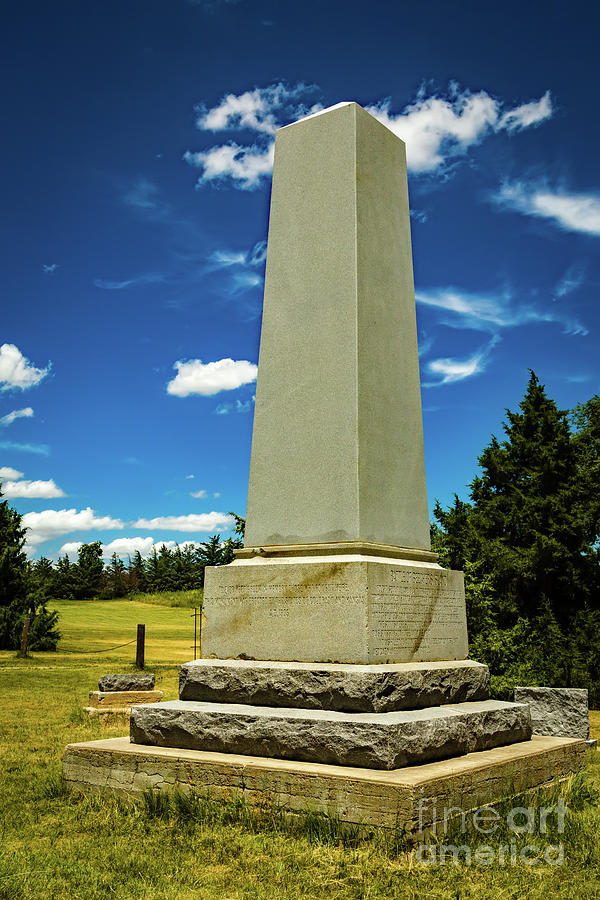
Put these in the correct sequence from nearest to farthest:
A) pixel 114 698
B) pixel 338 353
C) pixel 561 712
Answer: pixel 338 353
pixel 561 712
pixel 114 698

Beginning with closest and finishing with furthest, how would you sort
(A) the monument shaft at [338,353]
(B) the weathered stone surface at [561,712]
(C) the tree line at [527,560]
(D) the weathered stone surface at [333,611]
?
1. (D) the weathered stone surface at [333,611]
2. (A) the monument shaft at [338,353]
3. (B) the weathered stone surface at [561,712]
4. (C) the tree line at [527,560]

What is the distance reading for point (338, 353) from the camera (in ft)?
19.8

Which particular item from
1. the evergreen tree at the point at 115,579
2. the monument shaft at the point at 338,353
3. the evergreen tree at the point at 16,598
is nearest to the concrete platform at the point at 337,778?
the monument shaft at the point at 338,353

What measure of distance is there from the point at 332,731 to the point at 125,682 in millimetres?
8582

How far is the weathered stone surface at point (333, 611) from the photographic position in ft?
17.1

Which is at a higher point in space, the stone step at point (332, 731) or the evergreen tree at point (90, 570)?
the evergreen tree at point (90, 570)

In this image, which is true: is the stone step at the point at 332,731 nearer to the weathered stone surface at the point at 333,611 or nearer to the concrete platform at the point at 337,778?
the concrete platform at the point at 337,778

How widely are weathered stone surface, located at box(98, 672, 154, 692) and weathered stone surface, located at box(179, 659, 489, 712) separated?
6944 millimetres

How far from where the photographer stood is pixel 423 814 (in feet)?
13.4

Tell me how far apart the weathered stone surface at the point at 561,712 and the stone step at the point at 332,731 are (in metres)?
3.70

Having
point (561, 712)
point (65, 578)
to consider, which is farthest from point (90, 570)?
point (561, 712)

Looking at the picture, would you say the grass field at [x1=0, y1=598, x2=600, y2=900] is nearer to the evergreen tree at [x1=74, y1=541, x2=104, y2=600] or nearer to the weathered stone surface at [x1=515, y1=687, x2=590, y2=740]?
the weathered stone surface at [x1=515, y1=687, x2=590, y2=740]

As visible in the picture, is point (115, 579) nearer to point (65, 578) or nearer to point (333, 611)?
point (65, 578)

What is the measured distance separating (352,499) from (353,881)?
261 cm
